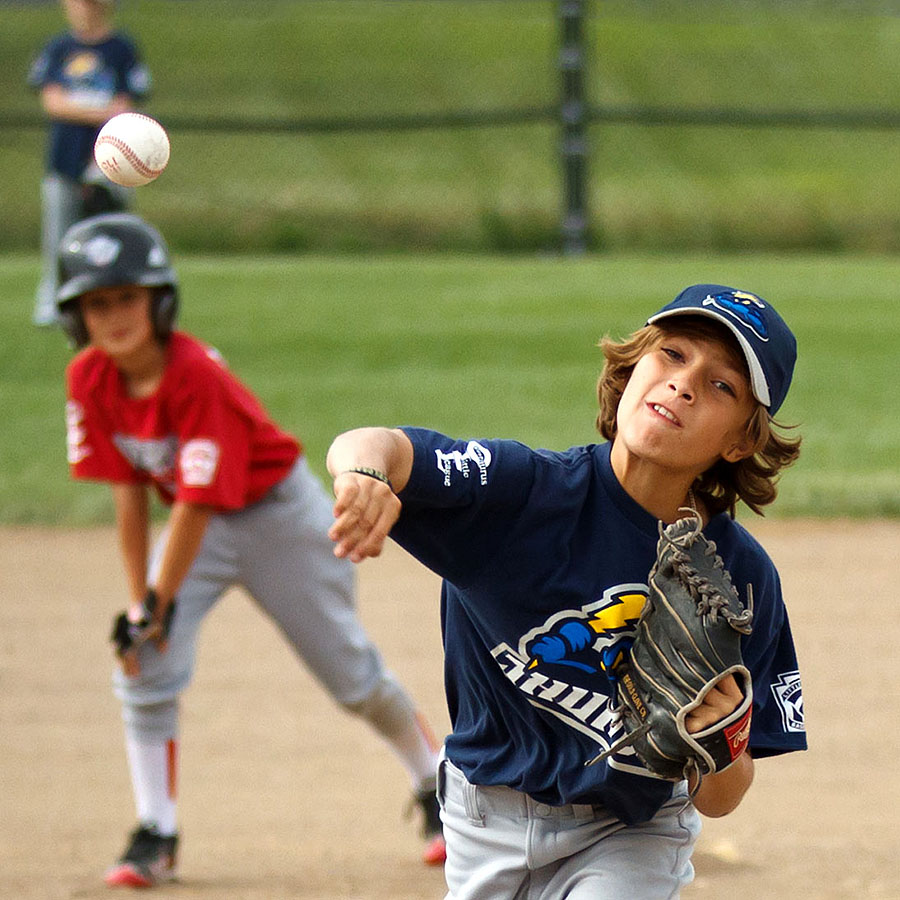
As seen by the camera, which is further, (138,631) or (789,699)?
(138,631)

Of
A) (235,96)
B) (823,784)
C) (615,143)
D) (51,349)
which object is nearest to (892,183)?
(615,143)

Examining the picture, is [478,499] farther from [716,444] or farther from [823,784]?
[823,784]

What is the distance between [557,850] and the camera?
2736 millimetres

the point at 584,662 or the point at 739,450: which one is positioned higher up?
the point at 739,450

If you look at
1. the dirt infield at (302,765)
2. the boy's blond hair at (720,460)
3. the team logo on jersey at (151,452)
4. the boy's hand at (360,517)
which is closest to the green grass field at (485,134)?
the dirt infield at (302,765)

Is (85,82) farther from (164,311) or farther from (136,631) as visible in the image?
(136,631)

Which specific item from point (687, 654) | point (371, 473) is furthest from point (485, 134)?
point (371, 473)

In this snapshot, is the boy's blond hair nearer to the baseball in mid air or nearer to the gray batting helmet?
the baseball in mid air

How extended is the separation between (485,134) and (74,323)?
1599 centimetres

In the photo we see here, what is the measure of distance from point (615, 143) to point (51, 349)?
11.0m

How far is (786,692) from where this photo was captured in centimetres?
278

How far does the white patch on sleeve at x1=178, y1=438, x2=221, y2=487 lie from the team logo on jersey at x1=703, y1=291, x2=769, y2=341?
186 centimetres

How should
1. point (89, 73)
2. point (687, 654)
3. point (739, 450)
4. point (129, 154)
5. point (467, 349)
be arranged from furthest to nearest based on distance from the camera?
point (467, 349) < point (89, 73) < point (129, 154) < point (739, 450) < point (687, 654)

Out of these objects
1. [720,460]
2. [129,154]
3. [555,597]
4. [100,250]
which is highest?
[129,154]
